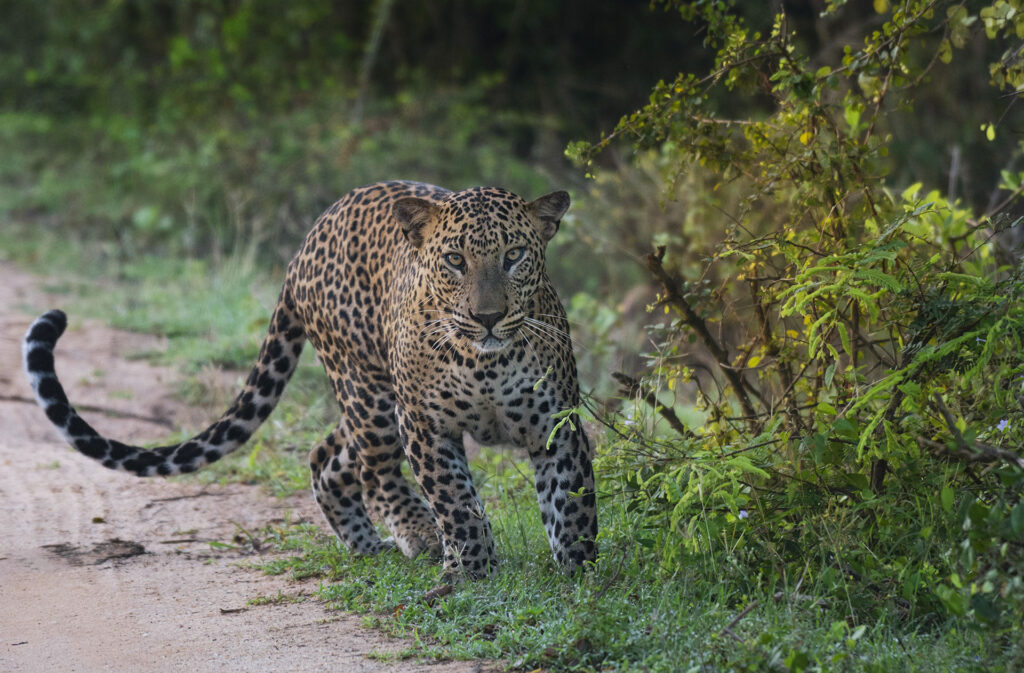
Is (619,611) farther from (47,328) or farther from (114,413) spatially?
(114,413)

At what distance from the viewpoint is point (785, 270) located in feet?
14.5

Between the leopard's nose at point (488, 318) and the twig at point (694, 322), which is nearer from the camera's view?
the leopard's nose at point (488, 318)

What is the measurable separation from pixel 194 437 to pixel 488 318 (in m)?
1.79

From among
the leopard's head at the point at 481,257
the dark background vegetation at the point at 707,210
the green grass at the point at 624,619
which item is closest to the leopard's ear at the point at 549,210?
the leopard's head at the point at 481,257

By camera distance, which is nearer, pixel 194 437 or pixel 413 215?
pixel 413 215

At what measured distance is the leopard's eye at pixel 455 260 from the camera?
4453mm

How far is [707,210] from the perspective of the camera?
8117 millimetres

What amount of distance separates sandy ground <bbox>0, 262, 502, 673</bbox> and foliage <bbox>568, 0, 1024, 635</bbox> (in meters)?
1.14

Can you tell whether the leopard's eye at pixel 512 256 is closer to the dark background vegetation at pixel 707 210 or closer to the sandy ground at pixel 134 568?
the dark background vegetation at pixel 707 210

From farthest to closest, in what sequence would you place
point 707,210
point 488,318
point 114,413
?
point 707,210 → point 114,413 → point 488,318

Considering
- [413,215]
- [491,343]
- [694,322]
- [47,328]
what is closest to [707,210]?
[694,322]

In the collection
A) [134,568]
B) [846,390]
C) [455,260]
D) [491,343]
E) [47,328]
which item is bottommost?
[134,568]

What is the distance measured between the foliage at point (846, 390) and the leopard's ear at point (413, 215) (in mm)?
682

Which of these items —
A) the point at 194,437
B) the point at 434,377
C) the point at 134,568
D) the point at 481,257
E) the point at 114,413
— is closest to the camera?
the point at 481,257
